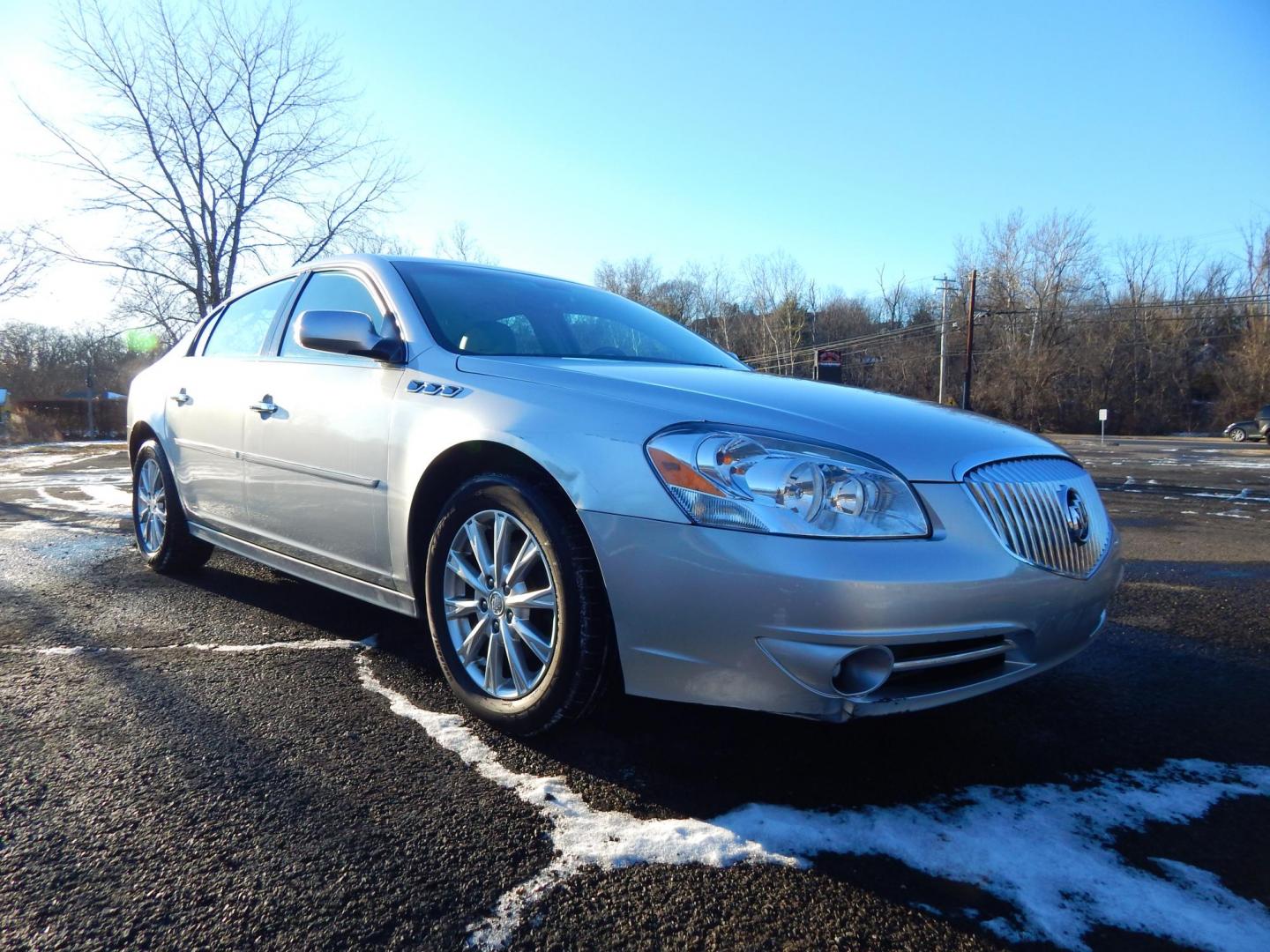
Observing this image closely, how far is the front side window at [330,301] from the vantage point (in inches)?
126

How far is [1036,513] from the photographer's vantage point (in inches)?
86.7

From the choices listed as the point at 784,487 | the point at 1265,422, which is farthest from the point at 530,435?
the point at 1265,422

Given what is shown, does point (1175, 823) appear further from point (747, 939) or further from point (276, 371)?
point (276, 371)

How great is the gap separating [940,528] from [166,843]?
1.91 meters

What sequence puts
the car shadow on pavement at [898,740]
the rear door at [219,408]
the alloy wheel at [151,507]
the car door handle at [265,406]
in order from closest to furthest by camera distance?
1. the car shadow on pavement at [898,740]
2. the car door handle at [265,406]
3. the rear door at [219,408]
4. the alloy wheel at [151,507]

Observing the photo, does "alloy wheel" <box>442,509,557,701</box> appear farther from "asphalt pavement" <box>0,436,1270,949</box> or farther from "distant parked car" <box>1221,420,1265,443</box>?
"distant parked car" <box>1221,420,1265,443</box>

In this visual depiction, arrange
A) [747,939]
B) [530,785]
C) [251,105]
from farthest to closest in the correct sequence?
[251,105]
[530,785]
[747,939]

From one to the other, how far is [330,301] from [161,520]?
1.97 m

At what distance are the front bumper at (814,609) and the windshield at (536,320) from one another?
3.85 feet

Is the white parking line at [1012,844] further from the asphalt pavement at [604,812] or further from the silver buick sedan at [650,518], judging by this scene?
the silver buick sedan at [650,518]

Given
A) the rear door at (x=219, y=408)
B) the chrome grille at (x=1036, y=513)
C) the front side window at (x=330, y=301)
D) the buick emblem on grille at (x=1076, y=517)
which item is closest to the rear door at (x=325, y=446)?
the front side window at (x=330, y=301)

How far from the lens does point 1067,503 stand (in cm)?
234

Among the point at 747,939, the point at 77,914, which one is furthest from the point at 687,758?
the point at 77,914

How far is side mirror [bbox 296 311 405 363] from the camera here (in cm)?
280
